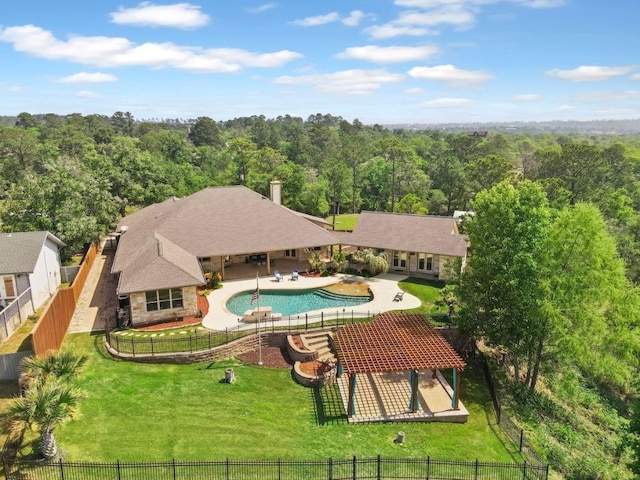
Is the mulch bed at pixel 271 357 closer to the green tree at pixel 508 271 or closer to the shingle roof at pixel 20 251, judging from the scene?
the green tree at pixel 508 271

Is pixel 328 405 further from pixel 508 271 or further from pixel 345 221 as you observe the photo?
pixel 345 221

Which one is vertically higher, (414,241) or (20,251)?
(20,251)

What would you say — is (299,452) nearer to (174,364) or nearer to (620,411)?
(174,364)

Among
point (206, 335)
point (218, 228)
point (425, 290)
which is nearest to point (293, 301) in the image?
point (206, 335)

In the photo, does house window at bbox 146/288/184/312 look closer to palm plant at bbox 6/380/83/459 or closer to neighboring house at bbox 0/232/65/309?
neighboring house at bbox 0/232/65/309

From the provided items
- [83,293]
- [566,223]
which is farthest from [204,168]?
[566,223]

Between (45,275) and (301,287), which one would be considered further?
(301,287)

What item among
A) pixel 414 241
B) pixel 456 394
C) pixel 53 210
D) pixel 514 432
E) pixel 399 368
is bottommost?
pixel 514 432
